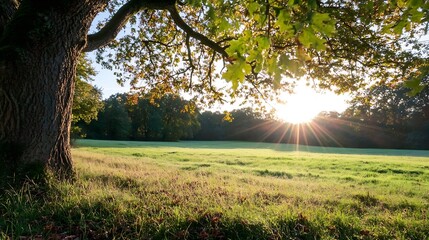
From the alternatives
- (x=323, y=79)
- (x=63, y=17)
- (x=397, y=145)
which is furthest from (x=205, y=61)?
(x=397, y=145)

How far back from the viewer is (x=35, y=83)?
5.78 metres

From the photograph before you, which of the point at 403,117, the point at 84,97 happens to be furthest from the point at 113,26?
the point at 403,117

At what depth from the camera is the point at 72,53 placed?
6.33m

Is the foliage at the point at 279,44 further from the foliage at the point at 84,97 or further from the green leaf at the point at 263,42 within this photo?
the foliage at the point at 84,97

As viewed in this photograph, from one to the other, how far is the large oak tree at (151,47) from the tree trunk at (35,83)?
0.7 inches

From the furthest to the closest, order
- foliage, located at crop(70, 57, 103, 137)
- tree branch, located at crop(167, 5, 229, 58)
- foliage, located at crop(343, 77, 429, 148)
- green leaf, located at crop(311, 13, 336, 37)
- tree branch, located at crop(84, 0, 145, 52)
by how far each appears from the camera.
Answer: foliage, located at crop(343, 77, 429, 148) < foliage, located at crop(70, 57, 103, 137) < tree branch, located at crop(167, 5, 229, 58) < tree branch, located at crop(84, 0, 145, 52) < green leaf, located at crop(311, 13, 336, 37)

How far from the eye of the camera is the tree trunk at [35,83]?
5645mm

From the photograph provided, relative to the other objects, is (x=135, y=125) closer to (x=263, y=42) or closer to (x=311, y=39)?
(x=263, y=42)

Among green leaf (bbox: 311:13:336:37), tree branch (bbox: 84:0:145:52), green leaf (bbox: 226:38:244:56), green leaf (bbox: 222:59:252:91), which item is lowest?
green leaf (bbox: 222:59:252:91)

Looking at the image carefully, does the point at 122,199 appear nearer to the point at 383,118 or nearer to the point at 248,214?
the point at 248,214

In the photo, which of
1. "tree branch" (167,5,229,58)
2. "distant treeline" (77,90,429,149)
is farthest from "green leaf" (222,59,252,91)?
"distant treeline" (77,90,429,149)

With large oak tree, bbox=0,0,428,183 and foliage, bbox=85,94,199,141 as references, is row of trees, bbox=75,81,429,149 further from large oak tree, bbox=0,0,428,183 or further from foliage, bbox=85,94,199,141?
large oak tree, bbox=0,0,428,183

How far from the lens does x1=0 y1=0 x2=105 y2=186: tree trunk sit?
5645mm

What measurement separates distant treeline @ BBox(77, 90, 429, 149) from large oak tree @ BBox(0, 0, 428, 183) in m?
45.8
